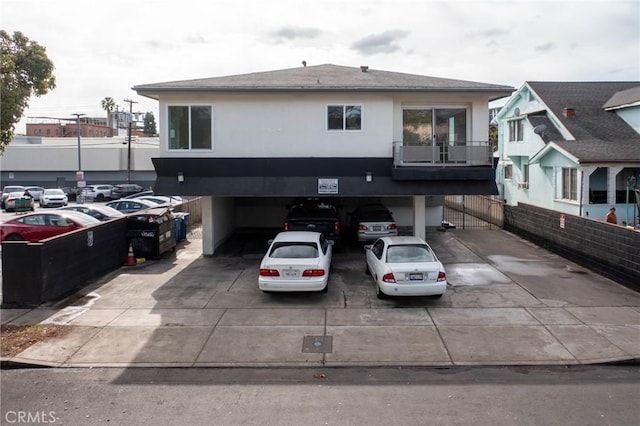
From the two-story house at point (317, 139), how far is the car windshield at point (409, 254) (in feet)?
13.4

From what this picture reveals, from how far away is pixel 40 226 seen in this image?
17906 mm

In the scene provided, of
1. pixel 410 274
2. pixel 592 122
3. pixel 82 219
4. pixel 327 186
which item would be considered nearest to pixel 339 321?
pixel 410 274

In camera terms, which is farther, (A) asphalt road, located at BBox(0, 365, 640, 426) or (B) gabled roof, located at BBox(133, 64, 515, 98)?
(B) gabled roof, located at BBox(133, 64, 515, 98)

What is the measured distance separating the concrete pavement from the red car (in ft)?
11.2

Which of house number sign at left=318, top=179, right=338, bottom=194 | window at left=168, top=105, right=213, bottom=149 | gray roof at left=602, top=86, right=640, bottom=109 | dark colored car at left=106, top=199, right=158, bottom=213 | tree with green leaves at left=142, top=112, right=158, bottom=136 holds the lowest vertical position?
dark colored car at left=106, top=199, right=158, bottom=213

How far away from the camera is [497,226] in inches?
1011

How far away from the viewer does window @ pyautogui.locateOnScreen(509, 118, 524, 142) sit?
30625 mm

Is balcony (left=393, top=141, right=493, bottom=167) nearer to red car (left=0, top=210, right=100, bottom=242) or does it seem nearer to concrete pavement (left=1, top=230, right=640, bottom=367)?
concrete pavement (left=1, top=230, right=640, bottom=367)

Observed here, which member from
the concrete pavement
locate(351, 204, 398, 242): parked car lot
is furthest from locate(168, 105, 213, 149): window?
locate(351, 204, 398, 242): parked car lot

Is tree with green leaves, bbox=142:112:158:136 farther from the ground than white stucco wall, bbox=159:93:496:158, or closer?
farther from the ground

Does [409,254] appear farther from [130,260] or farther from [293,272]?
[130,260]

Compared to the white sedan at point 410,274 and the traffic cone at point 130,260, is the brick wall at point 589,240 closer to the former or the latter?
the white sedan at point 410,274

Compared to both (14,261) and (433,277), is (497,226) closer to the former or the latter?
(433,277)

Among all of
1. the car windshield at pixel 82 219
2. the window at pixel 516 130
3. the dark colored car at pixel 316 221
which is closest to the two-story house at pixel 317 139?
the dark colored car at pixel 316 221
